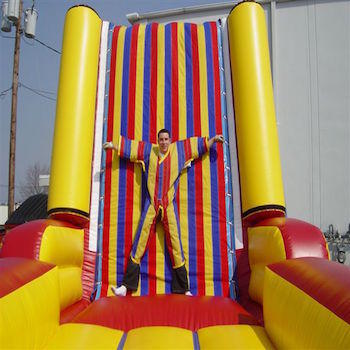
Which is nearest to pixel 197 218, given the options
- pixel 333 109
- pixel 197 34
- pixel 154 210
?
pixel 154 210

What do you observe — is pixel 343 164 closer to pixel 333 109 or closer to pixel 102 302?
pixel 333 109

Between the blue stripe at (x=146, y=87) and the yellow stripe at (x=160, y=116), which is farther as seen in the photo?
Result: the blue stripe at (x=146, y=87)

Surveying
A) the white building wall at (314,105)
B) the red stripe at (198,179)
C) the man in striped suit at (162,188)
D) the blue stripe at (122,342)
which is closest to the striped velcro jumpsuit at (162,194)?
the man in striped suit at (162,188)

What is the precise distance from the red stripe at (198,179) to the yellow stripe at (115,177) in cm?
53

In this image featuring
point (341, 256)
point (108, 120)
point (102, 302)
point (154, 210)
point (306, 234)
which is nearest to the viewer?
point (306, 234)

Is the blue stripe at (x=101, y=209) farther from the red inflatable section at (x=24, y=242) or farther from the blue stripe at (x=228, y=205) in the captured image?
the blue stripe at (x=228, y=205)

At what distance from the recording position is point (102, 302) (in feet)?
6.37

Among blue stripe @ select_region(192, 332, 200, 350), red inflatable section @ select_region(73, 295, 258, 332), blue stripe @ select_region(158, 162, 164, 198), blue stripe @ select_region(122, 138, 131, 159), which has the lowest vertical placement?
blue stripe @ select_region(192, 332, 200, 350)

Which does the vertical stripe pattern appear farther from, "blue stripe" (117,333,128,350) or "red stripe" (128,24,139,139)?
"blue stripe" (117,333,128,350)

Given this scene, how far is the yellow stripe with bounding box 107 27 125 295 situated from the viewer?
2.36 meters

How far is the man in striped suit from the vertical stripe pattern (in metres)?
0.02

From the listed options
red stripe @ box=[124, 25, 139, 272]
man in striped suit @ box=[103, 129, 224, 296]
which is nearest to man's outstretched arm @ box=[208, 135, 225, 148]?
man in striped suit @ box=[103, 129, 224, 296]

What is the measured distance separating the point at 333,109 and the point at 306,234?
9.35 ft

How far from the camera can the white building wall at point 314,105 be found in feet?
13.7
